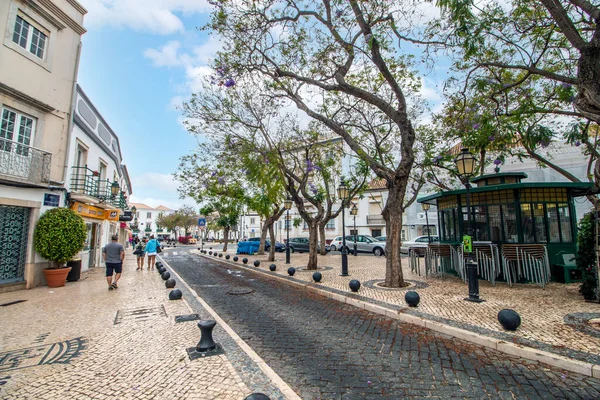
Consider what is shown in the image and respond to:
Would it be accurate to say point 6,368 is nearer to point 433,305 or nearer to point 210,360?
point 210,360

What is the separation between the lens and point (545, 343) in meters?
4.15

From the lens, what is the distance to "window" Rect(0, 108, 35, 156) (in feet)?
28.2

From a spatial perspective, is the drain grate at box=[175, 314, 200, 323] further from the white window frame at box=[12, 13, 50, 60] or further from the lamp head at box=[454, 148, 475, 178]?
the white window frame at box=[12, 13, 50, 60]

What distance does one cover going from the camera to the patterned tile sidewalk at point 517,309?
4223mm

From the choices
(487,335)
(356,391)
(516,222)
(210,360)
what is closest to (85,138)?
(210,360)

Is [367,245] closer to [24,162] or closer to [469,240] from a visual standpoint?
[469,240]

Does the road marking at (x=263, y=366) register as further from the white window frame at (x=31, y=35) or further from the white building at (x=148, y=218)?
the white building at (x=148, y=218)

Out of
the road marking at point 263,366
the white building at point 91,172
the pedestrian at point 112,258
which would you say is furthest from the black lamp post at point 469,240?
the white building at point 91,172

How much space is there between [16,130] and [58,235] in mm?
3517

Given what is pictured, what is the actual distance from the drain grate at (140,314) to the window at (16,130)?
6.62 metres

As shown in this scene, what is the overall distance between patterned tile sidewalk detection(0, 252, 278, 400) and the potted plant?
92.4 inches

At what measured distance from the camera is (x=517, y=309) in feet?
19.6

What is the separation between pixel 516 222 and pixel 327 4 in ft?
29.8

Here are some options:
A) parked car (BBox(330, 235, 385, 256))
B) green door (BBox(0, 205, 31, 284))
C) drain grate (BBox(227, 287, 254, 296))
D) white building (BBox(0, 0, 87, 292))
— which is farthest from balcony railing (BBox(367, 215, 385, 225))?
green door (BBox(0, 205, 31, 284))
